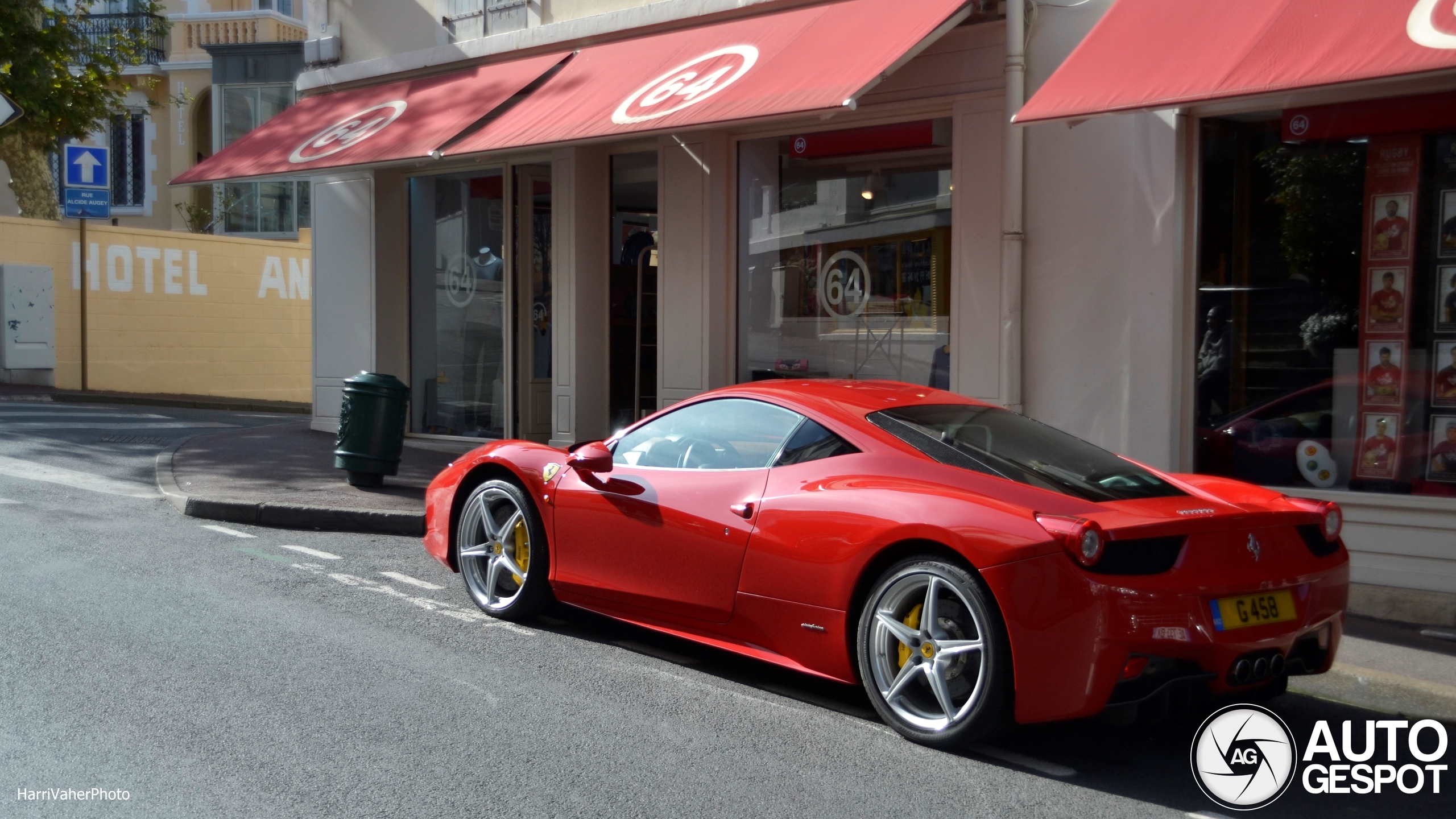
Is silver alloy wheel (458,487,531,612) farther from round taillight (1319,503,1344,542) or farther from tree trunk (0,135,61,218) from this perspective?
tree trunk (0,135,61,218)

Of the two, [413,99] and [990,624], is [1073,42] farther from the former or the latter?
[413,99]

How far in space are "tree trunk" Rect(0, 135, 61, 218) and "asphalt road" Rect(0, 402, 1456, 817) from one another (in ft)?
68.4

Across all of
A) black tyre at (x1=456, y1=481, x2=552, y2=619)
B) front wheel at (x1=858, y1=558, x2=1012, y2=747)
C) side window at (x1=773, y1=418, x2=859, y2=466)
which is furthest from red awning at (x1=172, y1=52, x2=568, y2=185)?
front wheel at (x1=858, y1=558, x2=1012, y2=747)

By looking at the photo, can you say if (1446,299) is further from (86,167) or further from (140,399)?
(86,167)

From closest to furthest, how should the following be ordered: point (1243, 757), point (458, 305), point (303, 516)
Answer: point (1243, 757) < point (303, 516) < point (458, 305)

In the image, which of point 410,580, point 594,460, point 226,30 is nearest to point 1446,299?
point 594,460

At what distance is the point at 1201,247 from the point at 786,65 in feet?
10.0

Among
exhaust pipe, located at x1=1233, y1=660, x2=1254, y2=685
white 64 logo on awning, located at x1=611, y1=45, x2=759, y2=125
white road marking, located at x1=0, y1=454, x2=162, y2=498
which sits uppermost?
white 64 logo on awning, located at x1=611, y1=45, x2=759, y2=125

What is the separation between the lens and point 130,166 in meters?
32.1

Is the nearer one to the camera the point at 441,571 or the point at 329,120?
the point at 441,571

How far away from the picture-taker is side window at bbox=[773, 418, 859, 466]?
4.85 m

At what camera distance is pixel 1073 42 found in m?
8.26

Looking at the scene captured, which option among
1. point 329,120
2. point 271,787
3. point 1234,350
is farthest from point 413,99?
point 271,787

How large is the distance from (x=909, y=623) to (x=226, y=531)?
5.88 m
